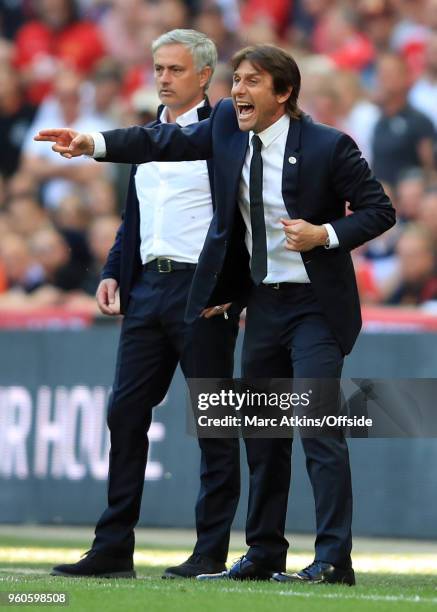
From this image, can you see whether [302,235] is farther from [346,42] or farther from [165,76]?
[346,42]

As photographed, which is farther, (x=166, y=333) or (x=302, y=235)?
(x=166, y=333)

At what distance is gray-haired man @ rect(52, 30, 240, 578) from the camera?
6273 mm

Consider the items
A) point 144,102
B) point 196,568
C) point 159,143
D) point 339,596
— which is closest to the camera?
point 339,596

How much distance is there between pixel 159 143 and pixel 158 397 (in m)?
1.22

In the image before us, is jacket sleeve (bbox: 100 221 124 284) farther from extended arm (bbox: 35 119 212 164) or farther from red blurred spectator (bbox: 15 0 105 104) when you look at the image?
red blurred spectator (bbox: 15 0 105 104)

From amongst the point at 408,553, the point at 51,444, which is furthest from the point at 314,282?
the point at 51,444

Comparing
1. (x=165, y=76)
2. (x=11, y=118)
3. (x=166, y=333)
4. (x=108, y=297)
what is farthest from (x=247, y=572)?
(x=11, y=118)

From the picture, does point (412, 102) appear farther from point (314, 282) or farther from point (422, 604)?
point (422, 604)

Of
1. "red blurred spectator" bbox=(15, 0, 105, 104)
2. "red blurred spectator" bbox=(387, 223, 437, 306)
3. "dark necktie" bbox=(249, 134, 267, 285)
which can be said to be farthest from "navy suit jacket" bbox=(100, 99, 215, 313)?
"red blurred spectator" bbox=(15, 0, 105, 104)

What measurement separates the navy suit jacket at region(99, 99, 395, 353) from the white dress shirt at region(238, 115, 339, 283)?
0.16 ft

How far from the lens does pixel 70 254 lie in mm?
12641

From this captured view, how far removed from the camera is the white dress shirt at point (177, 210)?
638 centimetres

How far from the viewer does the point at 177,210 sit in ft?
21.0

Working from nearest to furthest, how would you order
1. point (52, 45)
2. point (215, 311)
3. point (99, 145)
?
1. point (99, 145)
2. point (215, 311)
3. point (52, 45)
